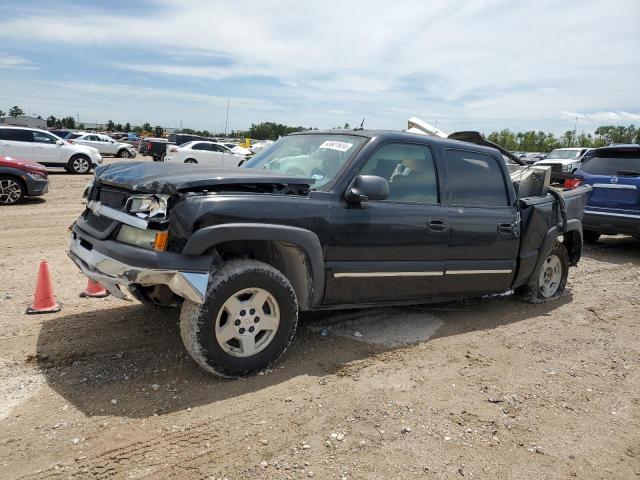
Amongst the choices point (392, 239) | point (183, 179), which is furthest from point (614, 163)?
point (183, 179)

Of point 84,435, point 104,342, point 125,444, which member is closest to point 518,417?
point 125,444

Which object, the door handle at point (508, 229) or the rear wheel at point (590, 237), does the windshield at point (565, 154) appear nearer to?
the rear wheel at point (590, 237)

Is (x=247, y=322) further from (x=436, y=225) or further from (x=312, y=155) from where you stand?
(x=436, y=225)

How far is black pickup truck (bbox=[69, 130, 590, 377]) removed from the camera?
10.7ft

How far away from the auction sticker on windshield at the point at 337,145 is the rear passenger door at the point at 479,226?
3.39 ft

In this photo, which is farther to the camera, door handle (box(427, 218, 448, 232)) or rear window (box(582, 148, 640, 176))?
rear window (box(582, 148, 640, 176))

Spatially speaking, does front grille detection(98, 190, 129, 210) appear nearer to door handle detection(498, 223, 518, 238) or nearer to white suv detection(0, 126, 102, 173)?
door handle detection(498, 223, 518, 238)

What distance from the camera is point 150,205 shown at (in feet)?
10.8

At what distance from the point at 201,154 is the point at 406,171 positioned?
2162 centimetres

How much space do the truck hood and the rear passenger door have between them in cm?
161

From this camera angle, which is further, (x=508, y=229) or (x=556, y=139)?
(x=556, y=139)

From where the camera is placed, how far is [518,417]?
3350 millimetres

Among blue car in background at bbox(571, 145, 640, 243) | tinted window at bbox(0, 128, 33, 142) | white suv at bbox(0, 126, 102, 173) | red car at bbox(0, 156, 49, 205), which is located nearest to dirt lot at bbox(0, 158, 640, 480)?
blue car in background at bbox(571, 145, 640, 243)

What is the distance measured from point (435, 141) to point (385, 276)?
1.38 m
